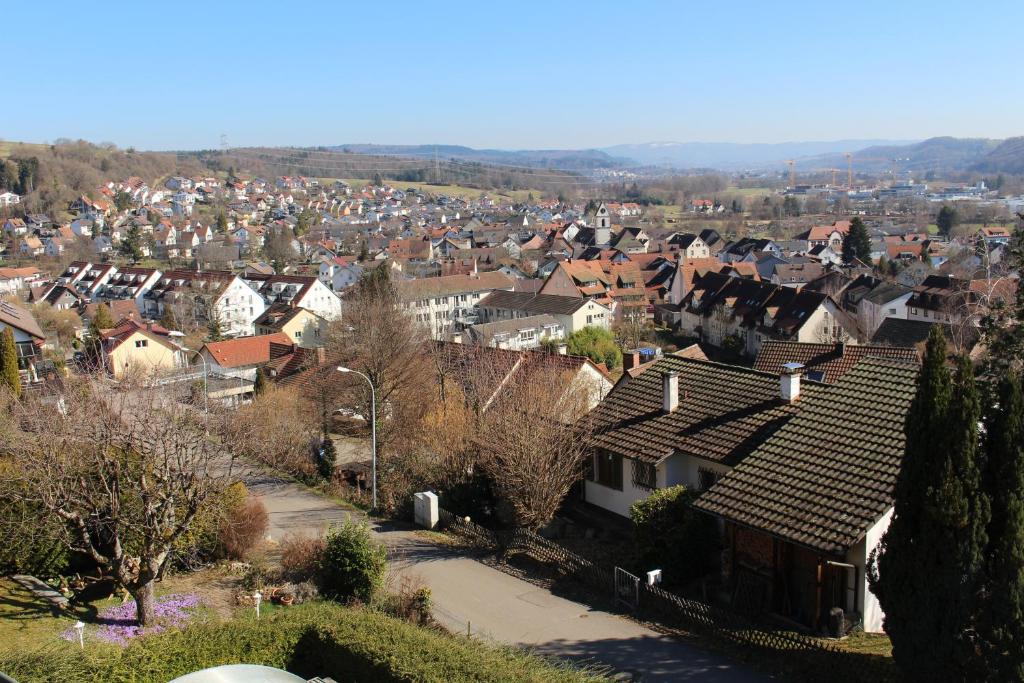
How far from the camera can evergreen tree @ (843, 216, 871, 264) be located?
96.1 metres

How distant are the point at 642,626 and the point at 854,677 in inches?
135

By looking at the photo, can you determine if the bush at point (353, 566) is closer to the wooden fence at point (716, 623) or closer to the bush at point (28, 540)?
the wooden fence at point (716, 623)

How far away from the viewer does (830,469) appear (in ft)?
46.2

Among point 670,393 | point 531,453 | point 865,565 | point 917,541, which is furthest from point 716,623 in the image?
point 670,393

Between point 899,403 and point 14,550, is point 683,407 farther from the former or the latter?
point 14,550

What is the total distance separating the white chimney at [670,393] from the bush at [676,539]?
3419 millimetres

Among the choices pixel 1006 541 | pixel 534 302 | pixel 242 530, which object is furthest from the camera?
pixel 534 302

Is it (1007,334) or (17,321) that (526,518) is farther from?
(17,321)

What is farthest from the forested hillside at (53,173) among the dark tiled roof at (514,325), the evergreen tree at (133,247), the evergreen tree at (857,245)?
the evergreen tree at (857,245)

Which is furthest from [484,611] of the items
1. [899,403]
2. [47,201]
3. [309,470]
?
[47,201]

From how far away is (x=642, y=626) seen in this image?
13836 millimetres

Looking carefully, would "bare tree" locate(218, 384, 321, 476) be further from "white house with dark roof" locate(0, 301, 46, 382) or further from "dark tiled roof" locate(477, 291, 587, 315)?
"dark tiled roof" locate(477, 291, 587, 315)

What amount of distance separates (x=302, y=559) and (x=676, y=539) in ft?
22.6

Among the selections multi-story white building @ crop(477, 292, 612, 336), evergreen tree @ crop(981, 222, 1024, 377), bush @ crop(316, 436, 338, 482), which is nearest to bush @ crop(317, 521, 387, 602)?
bush @ crop(316, 436, 338, 482)
